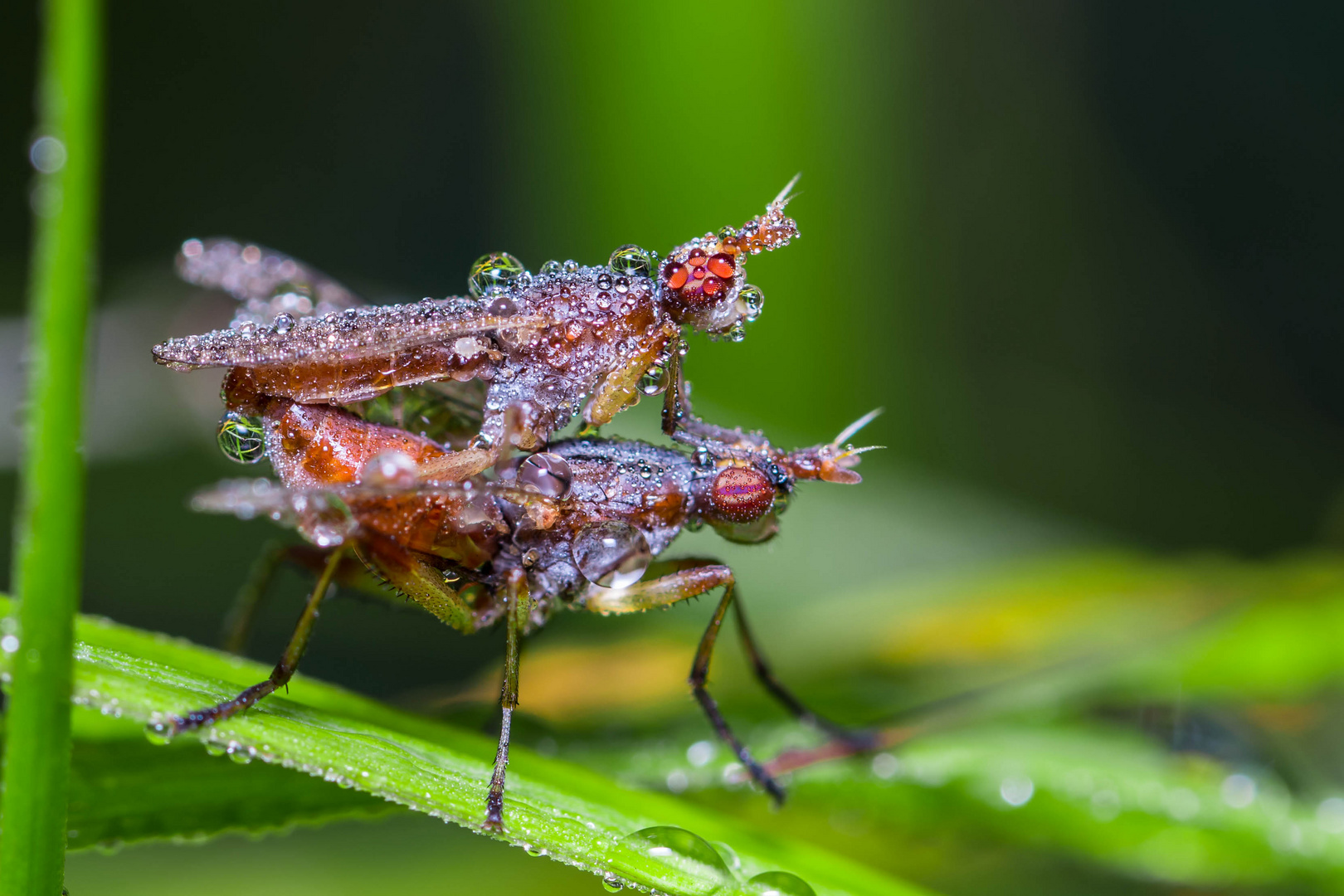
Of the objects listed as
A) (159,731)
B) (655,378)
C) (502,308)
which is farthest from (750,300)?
(159,731)

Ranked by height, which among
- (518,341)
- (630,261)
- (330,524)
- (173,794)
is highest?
(630,261)

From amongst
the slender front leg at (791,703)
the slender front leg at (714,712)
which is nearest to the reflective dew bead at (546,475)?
the slender front leg at (714,712)

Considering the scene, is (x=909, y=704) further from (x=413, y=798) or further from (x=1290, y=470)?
(x=1290, y=470)

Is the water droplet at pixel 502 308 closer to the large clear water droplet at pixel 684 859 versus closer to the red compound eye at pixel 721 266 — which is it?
the red compound eye at pixel 721 266

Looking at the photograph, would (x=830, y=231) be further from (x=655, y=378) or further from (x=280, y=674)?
(x=280, y=674)

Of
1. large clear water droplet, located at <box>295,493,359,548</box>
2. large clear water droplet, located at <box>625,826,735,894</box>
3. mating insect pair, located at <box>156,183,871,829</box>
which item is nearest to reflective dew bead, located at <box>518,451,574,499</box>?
mating insect pair, located at <box>156,183,871,829</box>

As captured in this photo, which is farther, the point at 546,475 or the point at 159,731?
the point at 546,475

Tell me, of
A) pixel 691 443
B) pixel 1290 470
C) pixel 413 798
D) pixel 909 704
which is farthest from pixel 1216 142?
pixel 413 798

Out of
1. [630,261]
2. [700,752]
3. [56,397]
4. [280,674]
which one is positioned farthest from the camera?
[700,752]
